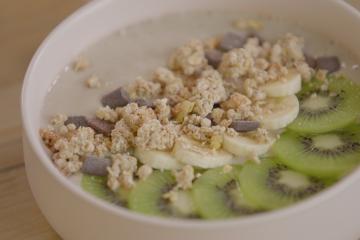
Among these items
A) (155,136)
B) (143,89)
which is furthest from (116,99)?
(155,136)

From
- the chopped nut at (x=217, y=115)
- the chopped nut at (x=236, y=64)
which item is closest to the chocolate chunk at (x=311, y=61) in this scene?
the chopped nut at (x=236, y=64)

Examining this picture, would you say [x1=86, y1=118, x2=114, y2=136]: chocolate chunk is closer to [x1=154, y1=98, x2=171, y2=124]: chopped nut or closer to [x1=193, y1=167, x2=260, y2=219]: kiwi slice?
[x1=154, y1=98, x2=171, y2=124]: chopped nut

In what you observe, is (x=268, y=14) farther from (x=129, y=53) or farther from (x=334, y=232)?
(x=334, y=232)

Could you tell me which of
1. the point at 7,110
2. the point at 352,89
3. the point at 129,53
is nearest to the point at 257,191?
the point at 352,89

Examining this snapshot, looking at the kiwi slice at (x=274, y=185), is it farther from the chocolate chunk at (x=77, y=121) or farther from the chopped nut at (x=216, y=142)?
the chocolate chunk at (x=77, y=121)

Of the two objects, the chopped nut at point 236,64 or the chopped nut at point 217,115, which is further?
the chopped nut at point 236,64

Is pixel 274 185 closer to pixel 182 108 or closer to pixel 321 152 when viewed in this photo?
pixel 321 152
